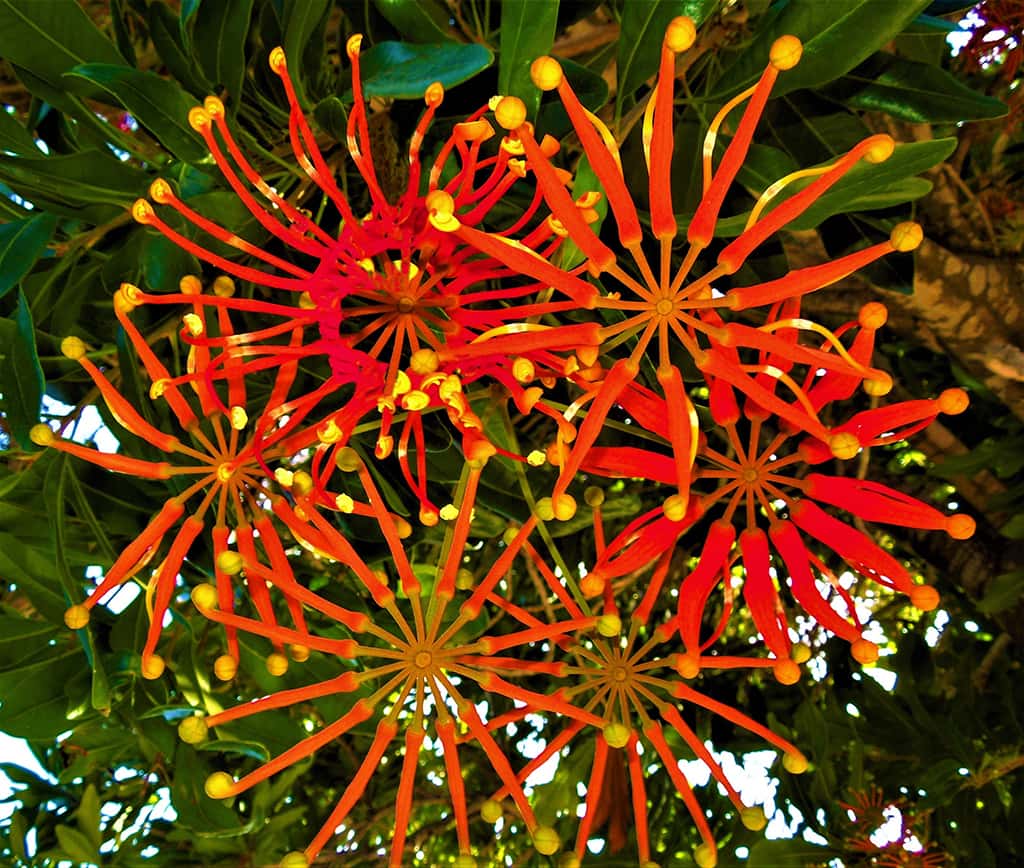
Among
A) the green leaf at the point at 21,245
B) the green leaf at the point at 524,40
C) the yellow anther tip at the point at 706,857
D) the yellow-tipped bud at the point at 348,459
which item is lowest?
the yellow anther tip at the point at 706,857

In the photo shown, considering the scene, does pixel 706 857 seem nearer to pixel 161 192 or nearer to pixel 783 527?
pixel 783 527

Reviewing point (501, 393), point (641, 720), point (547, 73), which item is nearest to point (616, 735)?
point (641, 720)

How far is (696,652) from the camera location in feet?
2.78

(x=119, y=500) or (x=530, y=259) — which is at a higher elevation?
(x=119, y=500)

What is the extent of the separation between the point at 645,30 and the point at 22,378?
0.61 m

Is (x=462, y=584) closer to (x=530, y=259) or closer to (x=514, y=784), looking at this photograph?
(x=514, y=784)

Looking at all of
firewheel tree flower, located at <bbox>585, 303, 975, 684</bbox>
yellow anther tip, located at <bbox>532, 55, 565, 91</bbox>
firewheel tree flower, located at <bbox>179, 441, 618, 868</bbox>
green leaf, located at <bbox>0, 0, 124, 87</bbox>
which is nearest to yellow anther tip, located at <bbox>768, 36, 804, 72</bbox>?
yellow anther tip, located at <bbox>532, 55, 565, 91</bbox>

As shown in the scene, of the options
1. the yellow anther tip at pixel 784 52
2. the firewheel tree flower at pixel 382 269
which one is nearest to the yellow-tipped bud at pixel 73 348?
the firewheel tree flower at pixel 382 269

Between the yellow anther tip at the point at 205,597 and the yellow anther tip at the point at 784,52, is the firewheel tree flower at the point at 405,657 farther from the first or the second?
the yellow anther tip at the point at 784,52

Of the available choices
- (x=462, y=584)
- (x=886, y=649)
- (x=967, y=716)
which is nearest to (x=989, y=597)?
(x=967, y=716)

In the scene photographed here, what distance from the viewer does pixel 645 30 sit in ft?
2.78

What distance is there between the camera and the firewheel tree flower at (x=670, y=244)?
62cm

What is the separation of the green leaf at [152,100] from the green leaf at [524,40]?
0.88ft

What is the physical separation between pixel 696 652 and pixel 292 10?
0.66m
